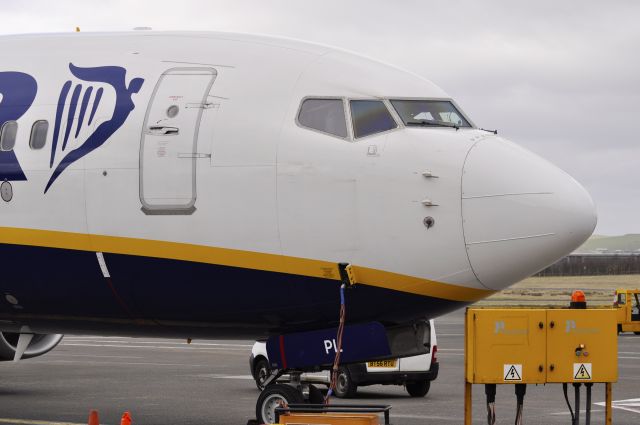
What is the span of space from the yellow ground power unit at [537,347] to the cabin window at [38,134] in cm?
562

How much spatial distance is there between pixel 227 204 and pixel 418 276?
2.36 meters

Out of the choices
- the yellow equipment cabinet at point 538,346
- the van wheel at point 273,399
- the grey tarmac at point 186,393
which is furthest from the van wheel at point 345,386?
the yellow equipment cabinet at point 538,346

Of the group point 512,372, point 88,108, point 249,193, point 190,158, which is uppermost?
point 88,108

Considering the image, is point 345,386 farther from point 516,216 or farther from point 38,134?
point 516,216

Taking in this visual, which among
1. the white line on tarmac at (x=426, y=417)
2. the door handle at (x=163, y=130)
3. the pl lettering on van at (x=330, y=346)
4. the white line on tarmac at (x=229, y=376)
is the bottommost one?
the white line on tarmac at (x=426, y=417)

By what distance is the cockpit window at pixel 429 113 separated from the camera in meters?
Result: 15.2

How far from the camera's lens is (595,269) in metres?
136

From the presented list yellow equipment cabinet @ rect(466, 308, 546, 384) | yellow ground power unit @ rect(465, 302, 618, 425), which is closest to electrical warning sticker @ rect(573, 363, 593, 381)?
yellow ground power unit @ rect(465, 302, 618, 425)

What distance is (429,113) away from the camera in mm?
15422

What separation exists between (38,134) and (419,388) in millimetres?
11658

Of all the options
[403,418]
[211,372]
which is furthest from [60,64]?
[211,372]

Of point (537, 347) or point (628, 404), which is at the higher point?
point (537, 347)

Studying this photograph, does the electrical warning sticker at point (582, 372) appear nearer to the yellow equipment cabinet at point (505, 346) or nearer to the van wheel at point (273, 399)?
the yellow equipment cabinet at point (505, 346)

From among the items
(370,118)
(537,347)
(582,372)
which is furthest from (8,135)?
(582,372)
